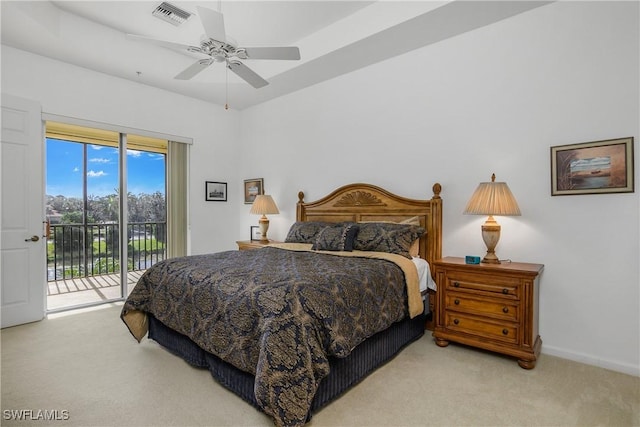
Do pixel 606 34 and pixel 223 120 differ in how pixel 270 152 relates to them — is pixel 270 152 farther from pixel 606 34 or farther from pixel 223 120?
pixel 606 34

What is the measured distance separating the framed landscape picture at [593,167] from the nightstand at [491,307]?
27.7 inches

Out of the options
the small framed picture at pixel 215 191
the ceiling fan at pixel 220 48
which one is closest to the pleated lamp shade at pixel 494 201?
Answer: the ceiling fan at pixel 220 48

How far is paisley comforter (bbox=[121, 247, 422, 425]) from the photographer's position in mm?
1681

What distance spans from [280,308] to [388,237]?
1698 mm

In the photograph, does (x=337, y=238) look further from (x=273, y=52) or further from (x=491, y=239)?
(x=273, y=52)

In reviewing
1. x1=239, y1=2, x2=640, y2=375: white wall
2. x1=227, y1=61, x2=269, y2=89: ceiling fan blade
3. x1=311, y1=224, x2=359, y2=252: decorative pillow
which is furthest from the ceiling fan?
x1=311, y1=224, x2=359, y2=252: decorative pillow

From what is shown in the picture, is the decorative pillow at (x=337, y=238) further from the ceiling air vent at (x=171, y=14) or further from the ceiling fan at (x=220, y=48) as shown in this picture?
the ceiling air vent at (x=171, y=14)

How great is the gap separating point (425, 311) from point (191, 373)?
2075 millimetres

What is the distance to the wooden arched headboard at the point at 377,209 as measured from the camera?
336 centimetres

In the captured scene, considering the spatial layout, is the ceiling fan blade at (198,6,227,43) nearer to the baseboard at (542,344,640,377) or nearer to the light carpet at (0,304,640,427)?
the light carpet at (0,304,640,427)

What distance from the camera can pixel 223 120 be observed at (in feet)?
18.1

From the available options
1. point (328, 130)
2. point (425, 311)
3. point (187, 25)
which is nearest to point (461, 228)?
point (425, 311)

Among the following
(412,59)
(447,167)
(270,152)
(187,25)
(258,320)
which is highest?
(187,25)

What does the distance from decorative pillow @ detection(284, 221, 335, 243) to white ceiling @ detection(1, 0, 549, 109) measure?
190cm
